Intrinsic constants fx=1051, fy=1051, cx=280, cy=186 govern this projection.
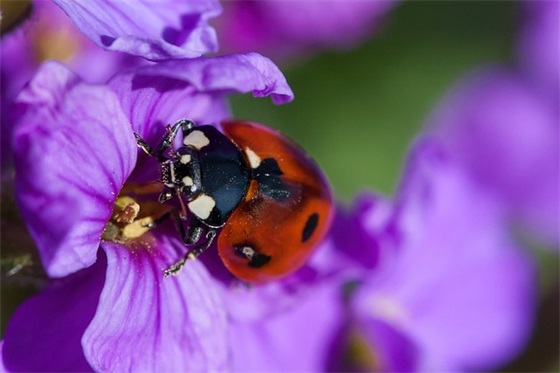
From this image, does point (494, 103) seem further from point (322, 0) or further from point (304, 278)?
point (304, 278)

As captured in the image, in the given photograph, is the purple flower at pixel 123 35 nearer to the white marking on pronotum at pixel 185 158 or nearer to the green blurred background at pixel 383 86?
the white marking on pronotum at pixel 185 158

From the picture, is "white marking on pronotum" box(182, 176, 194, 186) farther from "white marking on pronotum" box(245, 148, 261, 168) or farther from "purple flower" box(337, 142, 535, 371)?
"purple flower" box(337, 142, 535, 371)

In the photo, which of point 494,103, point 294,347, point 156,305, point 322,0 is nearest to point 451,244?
point 294,347

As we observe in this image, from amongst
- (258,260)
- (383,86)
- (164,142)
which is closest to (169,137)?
(164,142)

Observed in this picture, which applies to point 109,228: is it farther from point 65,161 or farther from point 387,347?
point 387,347

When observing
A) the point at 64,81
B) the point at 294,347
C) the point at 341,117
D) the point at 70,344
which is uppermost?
the point at 64,81

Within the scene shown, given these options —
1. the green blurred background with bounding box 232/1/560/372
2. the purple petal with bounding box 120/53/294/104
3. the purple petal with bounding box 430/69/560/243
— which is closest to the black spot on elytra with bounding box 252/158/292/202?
the purple petal with bounding box 120/53/294/104
